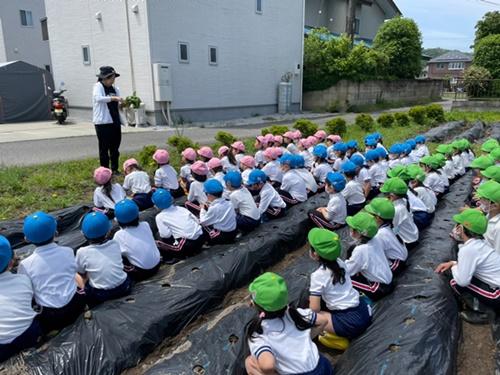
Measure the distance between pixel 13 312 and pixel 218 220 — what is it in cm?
237

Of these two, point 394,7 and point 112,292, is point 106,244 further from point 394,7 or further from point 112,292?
point 394,7

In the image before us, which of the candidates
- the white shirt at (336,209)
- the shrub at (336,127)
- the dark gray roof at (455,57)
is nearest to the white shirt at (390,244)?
the white shirt at (336,209)

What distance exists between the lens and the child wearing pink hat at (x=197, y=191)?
558 cm

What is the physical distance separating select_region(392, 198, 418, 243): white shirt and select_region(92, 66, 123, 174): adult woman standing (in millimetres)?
5457

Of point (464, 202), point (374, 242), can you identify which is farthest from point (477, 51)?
point (374, 242)

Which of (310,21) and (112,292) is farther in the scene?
(310,21)

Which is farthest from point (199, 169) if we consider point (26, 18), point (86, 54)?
point (26, 18)

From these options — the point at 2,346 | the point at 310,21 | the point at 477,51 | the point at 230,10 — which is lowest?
the point at 2,346

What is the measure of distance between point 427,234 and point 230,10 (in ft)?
54.1

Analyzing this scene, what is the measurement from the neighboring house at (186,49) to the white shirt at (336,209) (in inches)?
473

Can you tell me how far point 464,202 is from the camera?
6043 mm

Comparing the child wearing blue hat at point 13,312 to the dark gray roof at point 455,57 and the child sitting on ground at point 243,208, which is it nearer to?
the child sitting on ground at point 243,208

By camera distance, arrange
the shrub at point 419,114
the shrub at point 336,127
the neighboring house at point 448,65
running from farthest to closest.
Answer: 1. the neighboring house at point 448,65
2. the shrub at point 419,114
3. the shrub at point 336,127

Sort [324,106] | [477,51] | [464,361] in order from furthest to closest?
1. [324,106]
2. [477,51]
3. [464,361]
